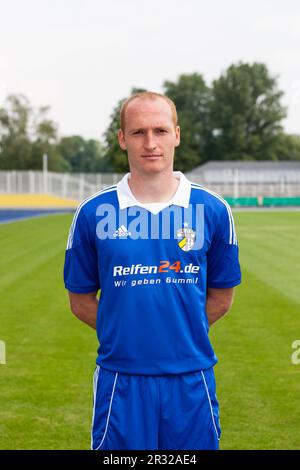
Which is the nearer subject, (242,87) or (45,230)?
(45,230)

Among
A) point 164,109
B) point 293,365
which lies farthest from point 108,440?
point 293,365

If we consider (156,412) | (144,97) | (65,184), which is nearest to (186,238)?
(144,97)

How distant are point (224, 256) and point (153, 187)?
472mm

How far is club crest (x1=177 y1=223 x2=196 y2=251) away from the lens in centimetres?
309

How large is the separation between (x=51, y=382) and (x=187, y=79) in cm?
9479

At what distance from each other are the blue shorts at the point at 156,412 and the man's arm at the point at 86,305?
1.47ft

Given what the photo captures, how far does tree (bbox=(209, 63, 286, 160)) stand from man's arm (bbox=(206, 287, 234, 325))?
94.7m

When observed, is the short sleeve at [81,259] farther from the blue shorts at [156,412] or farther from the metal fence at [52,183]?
the metal fence at [52,183]

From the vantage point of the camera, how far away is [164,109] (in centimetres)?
307

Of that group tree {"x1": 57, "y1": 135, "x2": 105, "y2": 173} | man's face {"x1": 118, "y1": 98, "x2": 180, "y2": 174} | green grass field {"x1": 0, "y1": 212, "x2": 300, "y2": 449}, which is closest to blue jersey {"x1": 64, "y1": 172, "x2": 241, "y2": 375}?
man's face {"x1": 118, "y1": 98, "x2": 180, "y2": 174}

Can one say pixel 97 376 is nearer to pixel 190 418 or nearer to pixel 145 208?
pixel 190 418

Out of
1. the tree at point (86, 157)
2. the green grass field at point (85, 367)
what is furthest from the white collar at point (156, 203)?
the tree at point (86, 157)

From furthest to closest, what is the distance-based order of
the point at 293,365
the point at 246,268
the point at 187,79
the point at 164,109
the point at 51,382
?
the point at 187,79
the point at 246,268
the point at 293,365
the point at 51,382
the point at 164,109

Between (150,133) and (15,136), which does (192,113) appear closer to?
(15,136)
